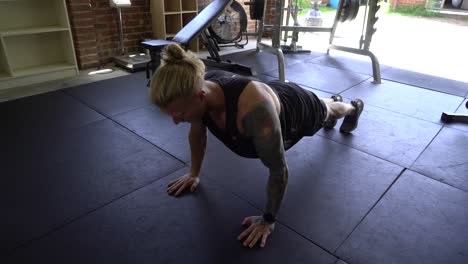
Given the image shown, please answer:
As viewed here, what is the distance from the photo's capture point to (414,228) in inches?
59.9

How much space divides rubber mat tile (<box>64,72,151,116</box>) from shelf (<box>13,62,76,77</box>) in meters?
0.38

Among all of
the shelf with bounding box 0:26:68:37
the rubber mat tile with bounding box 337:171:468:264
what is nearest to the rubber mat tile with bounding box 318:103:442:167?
the rubber mat tile with bounding box 337:171:468:264

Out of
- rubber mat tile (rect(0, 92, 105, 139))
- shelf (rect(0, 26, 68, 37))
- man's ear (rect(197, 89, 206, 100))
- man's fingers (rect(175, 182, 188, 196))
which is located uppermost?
shelf (rect(0, 26, 68, 37))

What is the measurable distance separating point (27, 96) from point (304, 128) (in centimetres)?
252

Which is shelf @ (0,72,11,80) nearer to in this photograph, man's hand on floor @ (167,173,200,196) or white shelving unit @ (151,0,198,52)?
white shelving unit @ (151,0,198,52)

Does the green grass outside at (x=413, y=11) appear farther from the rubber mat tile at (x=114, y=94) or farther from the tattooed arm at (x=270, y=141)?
the tattooed arm at (x=270, y=141)

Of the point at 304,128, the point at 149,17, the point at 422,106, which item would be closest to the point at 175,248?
the point at 304,128

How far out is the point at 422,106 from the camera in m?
2.88

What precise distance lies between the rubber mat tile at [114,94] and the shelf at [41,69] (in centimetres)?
38

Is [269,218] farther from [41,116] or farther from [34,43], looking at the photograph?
[34,43]

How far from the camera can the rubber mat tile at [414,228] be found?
4.51 feet

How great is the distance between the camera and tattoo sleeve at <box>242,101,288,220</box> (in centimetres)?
118

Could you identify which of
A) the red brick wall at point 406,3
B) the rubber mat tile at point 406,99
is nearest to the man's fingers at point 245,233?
the rubber mat tile at point 406,99

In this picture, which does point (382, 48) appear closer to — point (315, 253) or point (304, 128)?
point (304, 128)
